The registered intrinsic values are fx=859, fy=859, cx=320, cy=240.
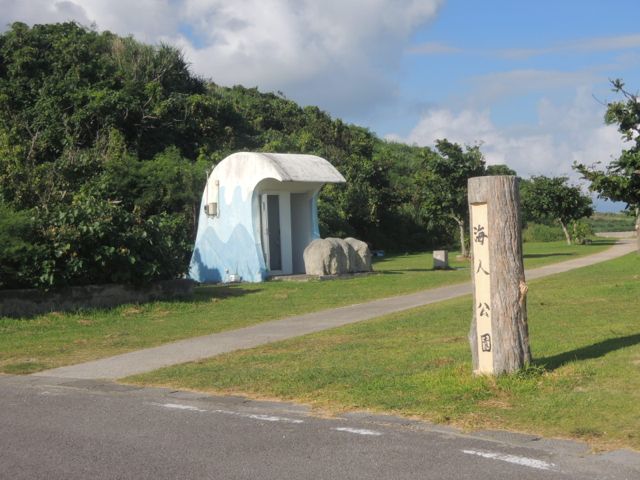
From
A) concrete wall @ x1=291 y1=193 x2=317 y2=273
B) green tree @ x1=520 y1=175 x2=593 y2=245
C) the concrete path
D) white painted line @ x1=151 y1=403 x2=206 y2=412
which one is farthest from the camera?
green tree @ x1=520 y1=175 x2=593 y2=245

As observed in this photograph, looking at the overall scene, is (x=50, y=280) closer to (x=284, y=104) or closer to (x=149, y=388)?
(x=149, y=388)

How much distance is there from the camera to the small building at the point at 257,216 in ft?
80.5

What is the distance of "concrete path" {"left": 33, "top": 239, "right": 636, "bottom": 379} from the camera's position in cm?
1125

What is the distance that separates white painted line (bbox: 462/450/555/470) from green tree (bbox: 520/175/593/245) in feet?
147

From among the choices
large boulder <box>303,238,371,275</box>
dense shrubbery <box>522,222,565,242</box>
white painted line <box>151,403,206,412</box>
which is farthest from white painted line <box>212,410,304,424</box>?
dense shrubbery <box>522,222,565,242</box>

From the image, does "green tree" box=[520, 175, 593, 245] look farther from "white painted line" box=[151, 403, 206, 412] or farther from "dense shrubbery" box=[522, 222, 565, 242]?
"white painted line" box=[151, 403, 206, 412]

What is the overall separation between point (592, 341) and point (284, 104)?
5093 cm

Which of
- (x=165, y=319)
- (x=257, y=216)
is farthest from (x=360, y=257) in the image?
(x=165, y=319)

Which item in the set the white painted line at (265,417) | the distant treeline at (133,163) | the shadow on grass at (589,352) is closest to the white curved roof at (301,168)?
the distant treeline at (133,163)

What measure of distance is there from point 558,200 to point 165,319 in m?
38.6

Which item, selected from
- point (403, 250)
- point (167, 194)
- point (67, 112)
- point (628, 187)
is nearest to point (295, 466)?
point (628, 187)

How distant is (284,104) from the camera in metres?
60.6

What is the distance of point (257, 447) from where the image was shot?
277 inches

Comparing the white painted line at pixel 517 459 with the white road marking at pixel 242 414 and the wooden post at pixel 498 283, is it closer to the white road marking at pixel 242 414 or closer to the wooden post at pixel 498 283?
the white road marking at pixel 242 414
